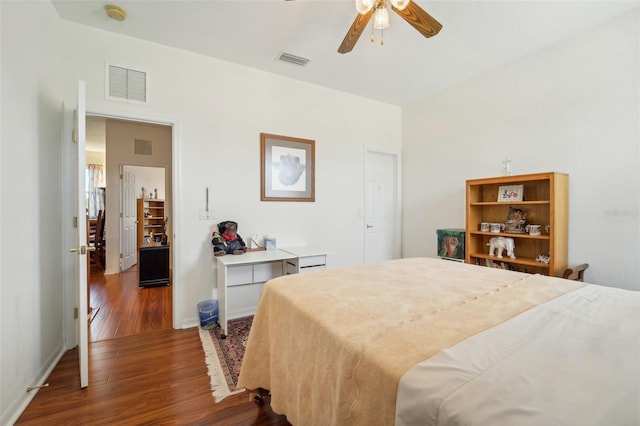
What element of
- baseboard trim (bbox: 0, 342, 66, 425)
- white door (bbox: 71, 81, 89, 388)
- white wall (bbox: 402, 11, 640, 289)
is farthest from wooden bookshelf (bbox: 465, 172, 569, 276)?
baseboard trim (bbox: 0, 342, 66, 425)

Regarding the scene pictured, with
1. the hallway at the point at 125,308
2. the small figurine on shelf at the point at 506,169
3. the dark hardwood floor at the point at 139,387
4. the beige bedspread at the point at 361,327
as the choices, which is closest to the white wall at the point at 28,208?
the dark hardwood floor at the point at 139,387

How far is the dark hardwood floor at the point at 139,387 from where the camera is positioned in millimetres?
1522

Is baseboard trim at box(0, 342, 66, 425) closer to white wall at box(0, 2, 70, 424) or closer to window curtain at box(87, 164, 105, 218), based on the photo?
white wall at box(0, 2, 70, 424)

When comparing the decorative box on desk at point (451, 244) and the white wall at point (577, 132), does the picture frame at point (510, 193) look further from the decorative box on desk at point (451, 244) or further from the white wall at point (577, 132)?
the decorative box on desk at point (451, 244)

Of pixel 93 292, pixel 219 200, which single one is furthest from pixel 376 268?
pixel 93 292

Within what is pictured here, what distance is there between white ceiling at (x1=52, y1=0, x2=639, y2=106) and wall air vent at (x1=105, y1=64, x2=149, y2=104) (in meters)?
0.34

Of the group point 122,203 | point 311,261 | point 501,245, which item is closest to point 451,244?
point 501,245

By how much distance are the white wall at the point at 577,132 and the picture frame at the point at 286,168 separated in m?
1.85

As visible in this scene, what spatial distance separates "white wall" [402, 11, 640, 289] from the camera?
221 cm

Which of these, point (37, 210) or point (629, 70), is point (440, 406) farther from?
point (629, 70)

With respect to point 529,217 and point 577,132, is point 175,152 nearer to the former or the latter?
point 529,217

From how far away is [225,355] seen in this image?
2170 mm

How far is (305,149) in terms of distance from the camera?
11.2 ft

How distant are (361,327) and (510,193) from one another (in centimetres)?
266
